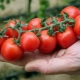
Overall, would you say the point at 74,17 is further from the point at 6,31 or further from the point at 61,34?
the point at 6,31

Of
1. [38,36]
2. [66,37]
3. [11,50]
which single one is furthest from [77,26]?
[11,50]

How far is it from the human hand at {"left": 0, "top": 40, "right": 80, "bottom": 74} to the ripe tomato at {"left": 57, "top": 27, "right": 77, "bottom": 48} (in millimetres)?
27

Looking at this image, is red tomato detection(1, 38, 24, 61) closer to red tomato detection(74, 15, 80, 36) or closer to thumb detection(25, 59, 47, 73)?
thumb detection(25, 59, 47, 73)

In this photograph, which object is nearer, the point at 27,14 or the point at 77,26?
the point at 77,26

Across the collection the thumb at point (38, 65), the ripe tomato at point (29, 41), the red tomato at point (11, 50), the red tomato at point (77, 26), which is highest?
the red tomato at point (77, 26)

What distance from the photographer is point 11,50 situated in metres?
1.35

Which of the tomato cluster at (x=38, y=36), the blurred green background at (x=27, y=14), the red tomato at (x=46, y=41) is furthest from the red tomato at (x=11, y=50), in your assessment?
the blurred green background at (x=27, y=14)

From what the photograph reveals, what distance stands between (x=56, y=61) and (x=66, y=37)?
0.14 m

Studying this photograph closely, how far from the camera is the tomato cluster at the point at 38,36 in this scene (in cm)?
134

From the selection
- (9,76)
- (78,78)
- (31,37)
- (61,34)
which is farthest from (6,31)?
(78,78)

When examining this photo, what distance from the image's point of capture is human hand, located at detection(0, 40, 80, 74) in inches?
54.3

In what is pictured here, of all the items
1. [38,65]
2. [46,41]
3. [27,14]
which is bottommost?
[27,14]

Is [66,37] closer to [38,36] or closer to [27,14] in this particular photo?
[38,36]

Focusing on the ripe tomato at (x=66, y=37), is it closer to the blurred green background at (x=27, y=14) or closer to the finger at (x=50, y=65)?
the finger at (x=50, y=65)
